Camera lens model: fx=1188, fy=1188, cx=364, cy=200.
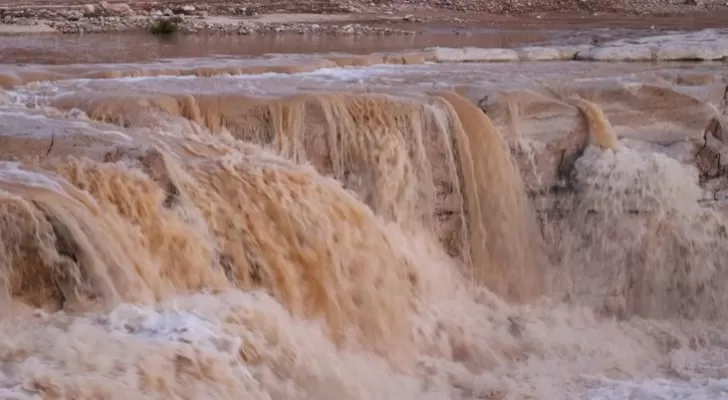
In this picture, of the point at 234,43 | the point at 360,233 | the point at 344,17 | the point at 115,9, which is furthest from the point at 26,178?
the point at 344,17

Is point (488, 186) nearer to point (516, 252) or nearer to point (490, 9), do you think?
point (516, 252)

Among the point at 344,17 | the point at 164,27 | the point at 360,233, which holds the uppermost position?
the point at 360,233

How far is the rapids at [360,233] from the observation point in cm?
562

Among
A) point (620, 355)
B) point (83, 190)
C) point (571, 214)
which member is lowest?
point (620, 355)

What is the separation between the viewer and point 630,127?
8930 mm

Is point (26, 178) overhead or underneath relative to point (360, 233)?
overhead

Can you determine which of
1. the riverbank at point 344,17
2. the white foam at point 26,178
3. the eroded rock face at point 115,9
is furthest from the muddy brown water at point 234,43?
the white foam at point 26,178

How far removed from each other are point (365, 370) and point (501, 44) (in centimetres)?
807

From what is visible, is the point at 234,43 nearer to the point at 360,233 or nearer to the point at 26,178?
the point at 360,233

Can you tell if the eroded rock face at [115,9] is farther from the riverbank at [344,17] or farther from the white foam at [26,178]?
the white foam at [26,178]

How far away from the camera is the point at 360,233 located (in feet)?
23.9

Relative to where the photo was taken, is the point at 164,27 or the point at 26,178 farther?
the point at 164,27

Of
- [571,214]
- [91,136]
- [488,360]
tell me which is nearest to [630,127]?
[571,214]

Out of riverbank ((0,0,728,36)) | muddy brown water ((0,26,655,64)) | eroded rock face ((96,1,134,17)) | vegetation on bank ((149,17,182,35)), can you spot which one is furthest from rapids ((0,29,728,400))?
eroded rock face ((96,1,134,17))
